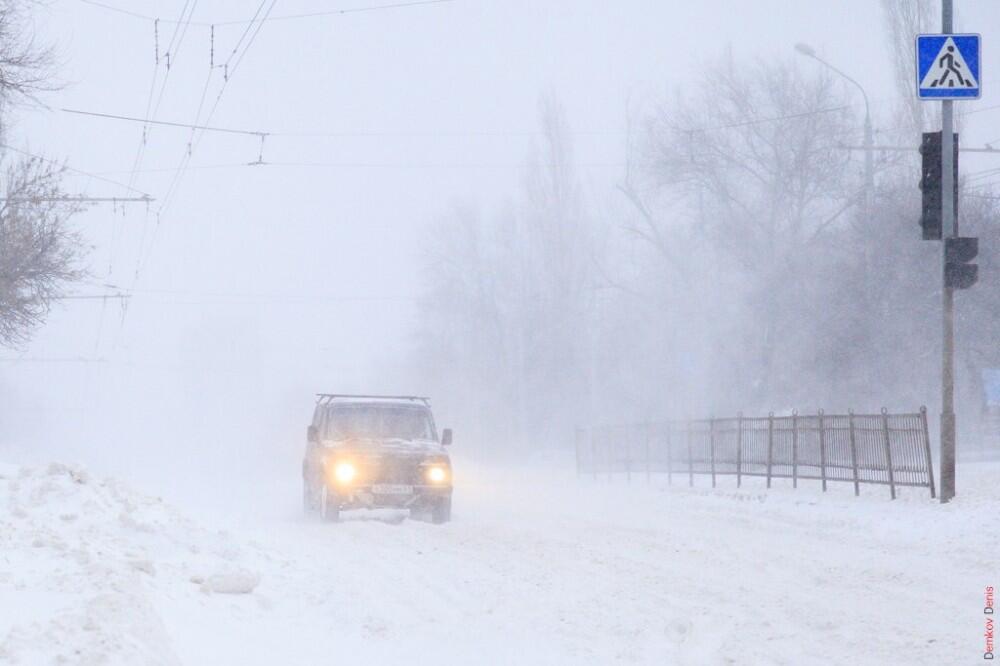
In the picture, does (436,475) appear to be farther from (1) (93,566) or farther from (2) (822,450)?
(1) (93,566)

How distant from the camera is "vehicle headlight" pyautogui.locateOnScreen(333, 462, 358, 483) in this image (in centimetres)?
1834

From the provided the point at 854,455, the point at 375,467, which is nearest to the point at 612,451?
the point at 854,455

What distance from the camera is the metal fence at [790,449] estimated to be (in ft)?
63.1

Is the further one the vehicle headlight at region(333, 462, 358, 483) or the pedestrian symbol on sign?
the vehicle headlight at region(333, 462, 358, 483)

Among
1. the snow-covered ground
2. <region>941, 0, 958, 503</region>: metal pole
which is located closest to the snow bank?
the snow-covered ground

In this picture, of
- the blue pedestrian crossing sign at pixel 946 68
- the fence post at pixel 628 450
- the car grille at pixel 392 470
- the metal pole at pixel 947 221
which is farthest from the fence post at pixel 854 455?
the fence post at pixel 628 450

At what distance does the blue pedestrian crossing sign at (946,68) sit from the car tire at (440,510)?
835 cm

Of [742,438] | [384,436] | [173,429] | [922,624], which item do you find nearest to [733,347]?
[742,438]

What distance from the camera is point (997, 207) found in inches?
1487

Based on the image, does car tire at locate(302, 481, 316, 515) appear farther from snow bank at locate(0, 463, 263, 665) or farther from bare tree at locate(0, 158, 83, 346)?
bare tree at locate(0, 158, 83, 346)

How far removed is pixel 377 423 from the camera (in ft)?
66.7

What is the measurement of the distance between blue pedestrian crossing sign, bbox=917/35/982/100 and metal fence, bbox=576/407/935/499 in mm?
4276

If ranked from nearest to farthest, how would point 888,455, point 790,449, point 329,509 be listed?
point 329,509
point 888,455
point 790,449

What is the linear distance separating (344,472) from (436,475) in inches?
50.7
